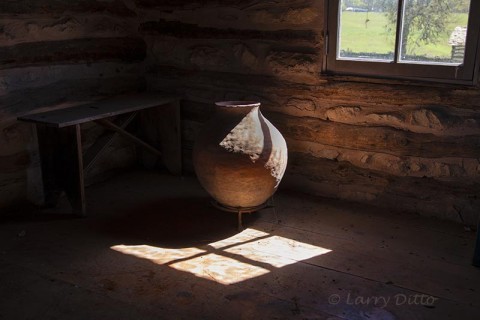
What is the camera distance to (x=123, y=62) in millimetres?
3582

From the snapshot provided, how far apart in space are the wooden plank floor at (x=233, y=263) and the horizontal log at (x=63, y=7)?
47.9 inches

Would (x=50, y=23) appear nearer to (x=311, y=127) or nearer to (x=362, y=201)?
(x=311, y=127)

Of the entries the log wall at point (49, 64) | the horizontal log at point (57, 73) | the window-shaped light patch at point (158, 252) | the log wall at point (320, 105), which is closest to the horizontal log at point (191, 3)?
the log wall at point (320, 105)

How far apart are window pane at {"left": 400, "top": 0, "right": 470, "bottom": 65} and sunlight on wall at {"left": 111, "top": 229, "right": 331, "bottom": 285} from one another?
123 cm

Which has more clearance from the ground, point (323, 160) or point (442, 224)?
point (323, 160)

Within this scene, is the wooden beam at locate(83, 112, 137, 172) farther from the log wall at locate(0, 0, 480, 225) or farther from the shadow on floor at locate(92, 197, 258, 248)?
the shadow on floor at locate(92, 197, 258, 248)

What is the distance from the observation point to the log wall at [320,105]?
2766 mm

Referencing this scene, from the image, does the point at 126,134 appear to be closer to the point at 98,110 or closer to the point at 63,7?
the point at 98,110

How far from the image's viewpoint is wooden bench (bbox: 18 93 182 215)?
2.81m

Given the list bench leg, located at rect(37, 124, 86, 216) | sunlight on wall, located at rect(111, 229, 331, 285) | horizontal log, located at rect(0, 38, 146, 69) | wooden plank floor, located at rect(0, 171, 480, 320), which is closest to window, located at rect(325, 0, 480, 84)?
wooden plank floor, located at rect(0, 171, 480, 320)

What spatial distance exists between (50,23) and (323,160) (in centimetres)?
194

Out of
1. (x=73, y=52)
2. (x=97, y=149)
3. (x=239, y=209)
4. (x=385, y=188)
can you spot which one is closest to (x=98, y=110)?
(x=97, y=149)

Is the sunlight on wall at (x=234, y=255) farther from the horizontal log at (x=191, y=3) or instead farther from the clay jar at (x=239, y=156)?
the horizontal log at (x=191, y=3)

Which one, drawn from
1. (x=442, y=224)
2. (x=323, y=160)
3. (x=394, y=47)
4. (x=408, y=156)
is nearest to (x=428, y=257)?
(x=442, y=224)
